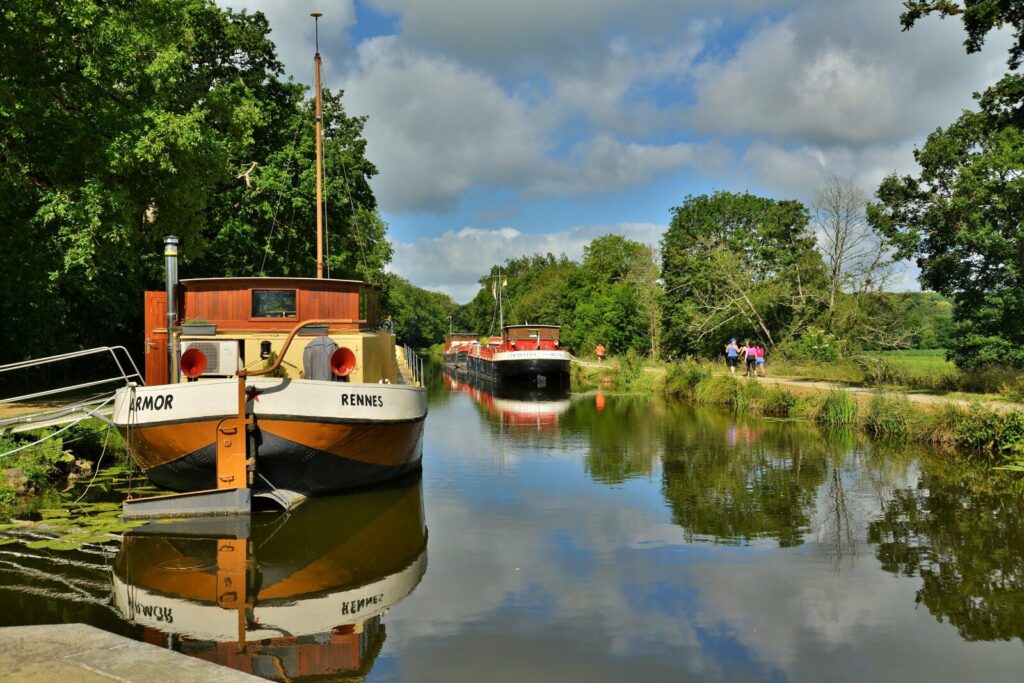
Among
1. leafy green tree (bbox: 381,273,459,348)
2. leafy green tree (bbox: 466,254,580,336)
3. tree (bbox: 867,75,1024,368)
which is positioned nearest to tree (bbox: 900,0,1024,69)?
tree (bbox: 867,75,1024,368)

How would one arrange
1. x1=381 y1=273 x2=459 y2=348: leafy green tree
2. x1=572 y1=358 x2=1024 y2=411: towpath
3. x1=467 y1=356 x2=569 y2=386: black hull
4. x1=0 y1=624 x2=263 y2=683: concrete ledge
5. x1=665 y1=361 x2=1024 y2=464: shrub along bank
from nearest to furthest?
x1=0 y1=624 x2=263 y2=683: concrete ledge → x1=665 y1=361 x2=1024 y2=464: shrub along bank → x1=572 y1=358 x2=1024 y2=411: towpath → x1=467 y1=356 x2=569 y2=386: black hull → x1=381 y1=273 x2=459 y2=348: leafy green tree

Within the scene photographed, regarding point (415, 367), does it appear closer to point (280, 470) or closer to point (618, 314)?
point (280, 470)

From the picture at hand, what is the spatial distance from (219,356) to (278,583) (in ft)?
15.8

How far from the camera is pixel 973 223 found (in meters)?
23.7

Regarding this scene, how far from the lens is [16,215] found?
1786cm

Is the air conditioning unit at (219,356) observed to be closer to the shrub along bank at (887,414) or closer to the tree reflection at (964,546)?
the tree reflection at (964,546)

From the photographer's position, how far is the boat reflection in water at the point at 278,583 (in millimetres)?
6723

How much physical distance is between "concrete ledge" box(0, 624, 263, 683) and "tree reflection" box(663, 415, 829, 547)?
6.96 meters

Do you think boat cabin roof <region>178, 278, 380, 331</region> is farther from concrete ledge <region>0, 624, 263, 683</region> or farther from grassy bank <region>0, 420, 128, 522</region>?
concrete ledge <region>0, 624, 263, 683</region>

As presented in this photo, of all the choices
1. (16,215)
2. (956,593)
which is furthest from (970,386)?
(16,215)

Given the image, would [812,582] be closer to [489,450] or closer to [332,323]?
[332,323]

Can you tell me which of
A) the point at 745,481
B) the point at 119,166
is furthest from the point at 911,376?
the point at 119,166

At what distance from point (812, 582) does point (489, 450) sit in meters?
10.7

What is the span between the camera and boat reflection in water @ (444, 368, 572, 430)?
81.8 ft
